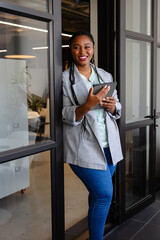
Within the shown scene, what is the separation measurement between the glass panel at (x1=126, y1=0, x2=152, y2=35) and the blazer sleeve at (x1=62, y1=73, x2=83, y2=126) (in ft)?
3.28

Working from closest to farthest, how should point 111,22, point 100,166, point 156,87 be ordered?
point 100,166 → point 111,22 → point 156,87

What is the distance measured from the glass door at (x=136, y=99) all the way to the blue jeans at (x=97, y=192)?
74 cm

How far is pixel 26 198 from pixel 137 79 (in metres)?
1.56

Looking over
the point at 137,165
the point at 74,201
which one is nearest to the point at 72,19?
the point at 137,165

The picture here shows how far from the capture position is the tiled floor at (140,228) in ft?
8.02

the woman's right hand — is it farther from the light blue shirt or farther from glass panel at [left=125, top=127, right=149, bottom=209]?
glass panel at [left=125, top=127, right=149, bottom=209]

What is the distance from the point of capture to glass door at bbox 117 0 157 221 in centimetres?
254

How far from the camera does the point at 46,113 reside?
5.92 ft

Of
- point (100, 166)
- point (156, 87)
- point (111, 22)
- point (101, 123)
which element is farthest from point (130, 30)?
point (100, 166)

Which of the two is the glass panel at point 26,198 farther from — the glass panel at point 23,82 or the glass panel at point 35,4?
the glass panel at point 35,4

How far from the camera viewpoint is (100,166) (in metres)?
1.83

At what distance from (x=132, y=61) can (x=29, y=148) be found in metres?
1.42

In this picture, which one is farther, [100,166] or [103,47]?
[103,47]

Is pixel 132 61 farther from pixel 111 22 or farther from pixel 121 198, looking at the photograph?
pixel 121 198
